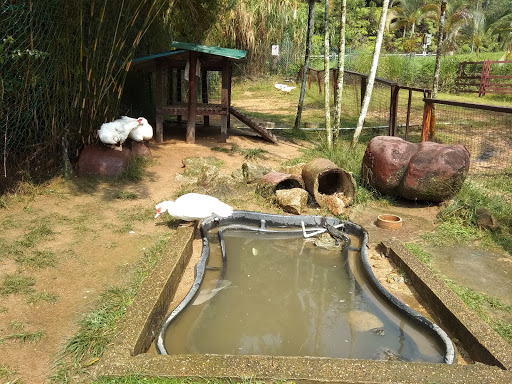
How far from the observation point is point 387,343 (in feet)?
11.0

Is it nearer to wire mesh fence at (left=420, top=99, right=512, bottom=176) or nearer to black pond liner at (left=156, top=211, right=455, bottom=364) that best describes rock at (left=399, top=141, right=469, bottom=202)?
wire mesh fence at (left=420, top=99, right=512, bottom=176)

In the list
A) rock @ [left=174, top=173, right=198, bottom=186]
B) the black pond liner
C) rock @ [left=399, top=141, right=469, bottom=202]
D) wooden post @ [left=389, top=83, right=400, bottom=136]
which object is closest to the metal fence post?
wooden post @ [left=389, top=83, right=400, bottom=136]

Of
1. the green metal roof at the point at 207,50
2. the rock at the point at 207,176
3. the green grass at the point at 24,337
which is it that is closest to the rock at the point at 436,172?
the rock at the point at 207,176

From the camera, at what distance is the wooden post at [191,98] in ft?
29.7

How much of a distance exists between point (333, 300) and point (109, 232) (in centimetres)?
243

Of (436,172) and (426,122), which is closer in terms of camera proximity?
(436,172)

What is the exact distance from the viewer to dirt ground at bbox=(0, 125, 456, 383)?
3.09 m

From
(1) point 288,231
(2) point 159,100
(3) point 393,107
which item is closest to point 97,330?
(1) point 288,231

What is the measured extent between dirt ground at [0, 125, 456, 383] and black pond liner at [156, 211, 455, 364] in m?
0.22

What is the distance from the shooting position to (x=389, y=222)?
5.52 meters

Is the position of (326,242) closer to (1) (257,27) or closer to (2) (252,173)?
(2) (252,173)

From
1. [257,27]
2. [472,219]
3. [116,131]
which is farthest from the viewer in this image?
[257,27]

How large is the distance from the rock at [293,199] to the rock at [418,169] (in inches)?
42.3

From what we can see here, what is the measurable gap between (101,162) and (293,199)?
283 cm
